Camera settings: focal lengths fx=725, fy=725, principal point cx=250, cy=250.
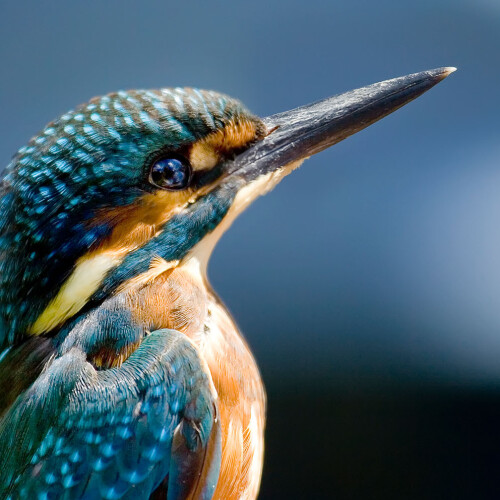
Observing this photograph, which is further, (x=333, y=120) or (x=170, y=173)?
(x=333, y=120)

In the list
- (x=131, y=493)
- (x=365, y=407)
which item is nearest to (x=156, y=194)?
(x=131, y=493)

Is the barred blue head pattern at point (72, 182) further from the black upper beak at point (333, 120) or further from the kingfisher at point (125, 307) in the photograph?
the black upper beak at point (333, 120)

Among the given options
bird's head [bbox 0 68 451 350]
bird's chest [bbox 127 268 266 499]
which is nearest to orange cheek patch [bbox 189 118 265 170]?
bird's head [bbox 0 68 451 350]

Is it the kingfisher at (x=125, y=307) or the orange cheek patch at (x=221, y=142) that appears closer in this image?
the kingfisher at (x=125, y=307)

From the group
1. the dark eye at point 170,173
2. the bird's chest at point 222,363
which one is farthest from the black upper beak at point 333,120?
the bird's chest at point 222,363

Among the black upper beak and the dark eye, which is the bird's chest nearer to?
the dark eye

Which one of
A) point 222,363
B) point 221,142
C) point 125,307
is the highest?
point 221,142

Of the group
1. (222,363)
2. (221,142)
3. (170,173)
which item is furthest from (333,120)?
(222,363)

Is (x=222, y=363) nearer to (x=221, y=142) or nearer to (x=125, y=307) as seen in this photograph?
(x=125, y=307)
